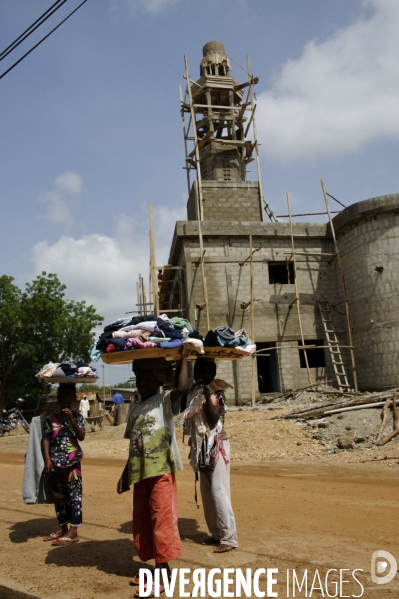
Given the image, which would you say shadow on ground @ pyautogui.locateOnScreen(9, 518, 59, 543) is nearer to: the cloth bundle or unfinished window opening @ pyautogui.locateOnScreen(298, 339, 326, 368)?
the cloth bundle

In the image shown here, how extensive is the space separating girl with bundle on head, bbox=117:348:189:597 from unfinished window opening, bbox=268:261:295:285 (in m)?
16.2

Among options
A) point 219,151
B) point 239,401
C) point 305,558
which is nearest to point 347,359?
point 239,401

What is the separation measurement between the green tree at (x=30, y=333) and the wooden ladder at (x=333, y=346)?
564 inches

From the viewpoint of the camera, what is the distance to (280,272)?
21672mm

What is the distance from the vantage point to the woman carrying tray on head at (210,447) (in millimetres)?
4477

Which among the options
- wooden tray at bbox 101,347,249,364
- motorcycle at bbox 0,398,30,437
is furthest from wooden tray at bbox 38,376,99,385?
motorcycle at bbox 0,398,30,437

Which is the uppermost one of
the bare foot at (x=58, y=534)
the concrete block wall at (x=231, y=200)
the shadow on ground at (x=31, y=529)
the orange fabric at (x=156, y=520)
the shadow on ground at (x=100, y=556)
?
the concrete block wall at (x=231, y=200)

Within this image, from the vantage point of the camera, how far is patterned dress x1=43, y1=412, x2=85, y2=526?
193 inches

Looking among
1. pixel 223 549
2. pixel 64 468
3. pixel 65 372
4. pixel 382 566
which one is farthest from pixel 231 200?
pixel 382 566

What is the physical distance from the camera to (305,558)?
4.08m

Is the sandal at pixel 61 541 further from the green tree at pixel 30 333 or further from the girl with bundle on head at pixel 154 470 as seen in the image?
the green tree at pixel 30 333

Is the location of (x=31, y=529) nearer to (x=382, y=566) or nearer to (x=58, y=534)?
(x=58, y=534)

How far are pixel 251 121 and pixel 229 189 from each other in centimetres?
416

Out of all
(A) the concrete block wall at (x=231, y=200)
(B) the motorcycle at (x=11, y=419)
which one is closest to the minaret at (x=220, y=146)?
(A) the concrete block wall at (x=231, y=200)
